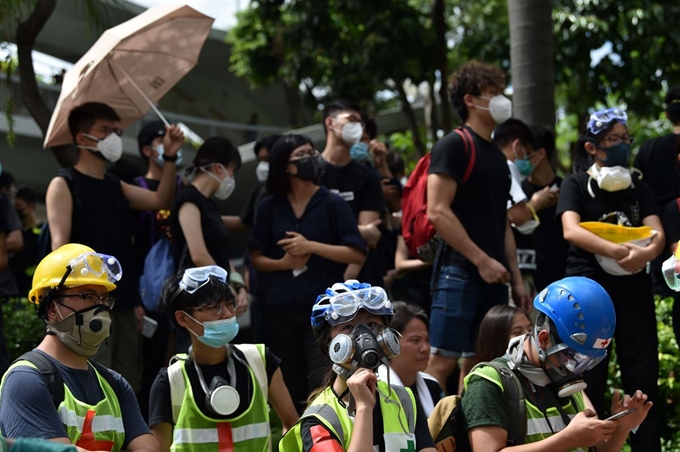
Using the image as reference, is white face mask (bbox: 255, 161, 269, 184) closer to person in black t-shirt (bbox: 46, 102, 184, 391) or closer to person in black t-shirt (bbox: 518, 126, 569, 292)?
person in black t-shirt (bbox: 46, 102, 184, 391)

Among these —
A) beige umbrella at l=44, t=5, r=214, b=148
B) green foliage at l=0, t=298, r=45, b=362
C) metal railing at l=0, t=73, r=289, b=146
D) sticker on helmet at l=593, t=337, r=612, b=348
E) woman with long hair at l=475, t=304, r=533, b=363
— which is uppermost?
beige umbrella at l=44, t=5, r=214, b=148

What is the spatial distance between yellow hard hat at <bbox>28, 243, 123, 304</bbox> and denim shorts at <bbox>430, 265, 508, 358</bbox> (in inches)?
94.0

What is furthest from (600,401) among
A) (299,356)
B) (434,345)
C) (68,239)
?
(68,239)

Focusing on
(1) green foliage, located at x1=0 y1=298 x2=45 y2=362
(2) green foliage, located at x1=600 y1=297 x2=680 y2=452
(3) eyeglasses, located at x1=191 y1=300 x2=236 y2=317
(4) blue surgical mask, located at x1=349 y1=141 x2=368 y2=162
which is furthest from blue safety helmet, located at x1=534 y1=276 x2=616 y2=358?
(1) green foliage, located at x1=0 y1=298 x2=45 y2=362

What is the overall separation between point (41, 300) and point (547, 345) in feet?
7.73

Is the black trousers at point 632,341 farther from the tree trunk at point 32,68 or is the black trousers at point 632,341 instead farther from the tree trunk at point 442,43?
Result: the tree trunk at point 442,43

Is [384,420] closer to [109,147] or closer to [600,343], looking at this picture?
[600,343]

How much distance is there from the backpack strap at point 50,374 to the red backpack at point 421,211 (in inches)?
118

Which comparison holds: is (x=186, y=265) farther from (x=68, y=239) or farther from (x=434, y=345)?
(x=434, y=345)

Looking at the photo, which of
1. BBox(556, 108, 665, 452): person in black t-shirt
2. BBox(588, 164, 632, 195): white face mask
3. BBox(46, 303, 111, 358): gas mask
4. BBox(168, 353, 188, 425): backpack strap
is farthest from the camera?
BBox(588, 164, 632, 195): white face mask

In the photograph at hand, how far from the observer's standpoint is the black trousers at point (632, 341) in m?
6.73

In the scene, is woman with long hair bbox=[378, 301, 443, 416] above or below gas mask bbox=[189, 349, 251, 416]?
below

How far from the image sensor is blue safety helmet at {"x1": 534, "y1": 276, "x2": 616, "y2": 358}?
15.8 feet

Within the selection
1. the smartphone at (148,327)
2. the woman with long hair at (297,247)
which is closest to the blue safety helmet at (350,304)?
the woman with long hair at (297,247)
